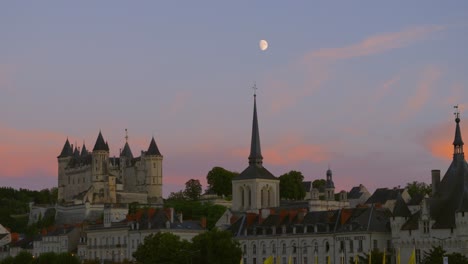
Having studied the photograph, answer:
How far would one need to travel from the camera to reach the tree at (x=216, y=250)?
110m

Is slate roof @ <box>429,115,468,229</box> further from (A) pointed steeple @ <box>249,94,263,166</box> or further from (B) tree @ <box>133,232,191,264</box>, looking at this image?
(A) pointed steeple @ <box>249,94,263,166</box>

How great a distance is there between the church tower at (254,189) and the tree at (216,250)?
50578 mm

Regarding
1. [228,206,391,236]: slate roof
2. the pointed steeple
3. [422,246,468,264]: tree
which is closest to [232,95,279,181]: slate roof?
the pointed steeple

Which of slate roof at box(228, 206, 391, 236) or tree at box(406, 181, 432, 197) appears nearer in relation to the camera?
slate roof at box(228, 206, 391, 236)

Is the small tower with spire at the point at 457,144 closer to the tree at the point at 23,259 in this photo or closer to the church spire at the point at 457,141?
the church spire at the point at 457,141

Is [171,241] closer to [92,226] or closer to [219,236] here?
[219,236]

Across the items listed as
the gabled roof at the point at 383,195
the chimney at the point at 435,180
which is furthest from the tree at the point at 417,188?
the chimney at the point at 435,180

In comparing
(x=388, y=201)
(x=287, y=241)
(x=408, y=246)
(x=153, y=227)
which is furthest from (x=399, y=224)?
(x=388, y=201)

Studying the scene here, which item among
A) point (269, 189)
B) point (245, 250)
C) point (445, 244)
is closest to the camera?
point (445, 244)

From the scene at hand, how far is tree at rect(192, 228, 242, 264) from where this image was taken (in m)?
110

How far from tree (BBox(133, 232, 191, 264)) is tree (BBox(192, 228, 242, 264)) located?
65.9 inches

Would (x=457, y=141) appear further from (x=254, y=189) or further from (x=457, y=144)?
(x=254, y=189)

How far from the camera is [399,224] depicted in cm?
11531

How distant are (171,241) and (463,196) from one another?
30356 mm
